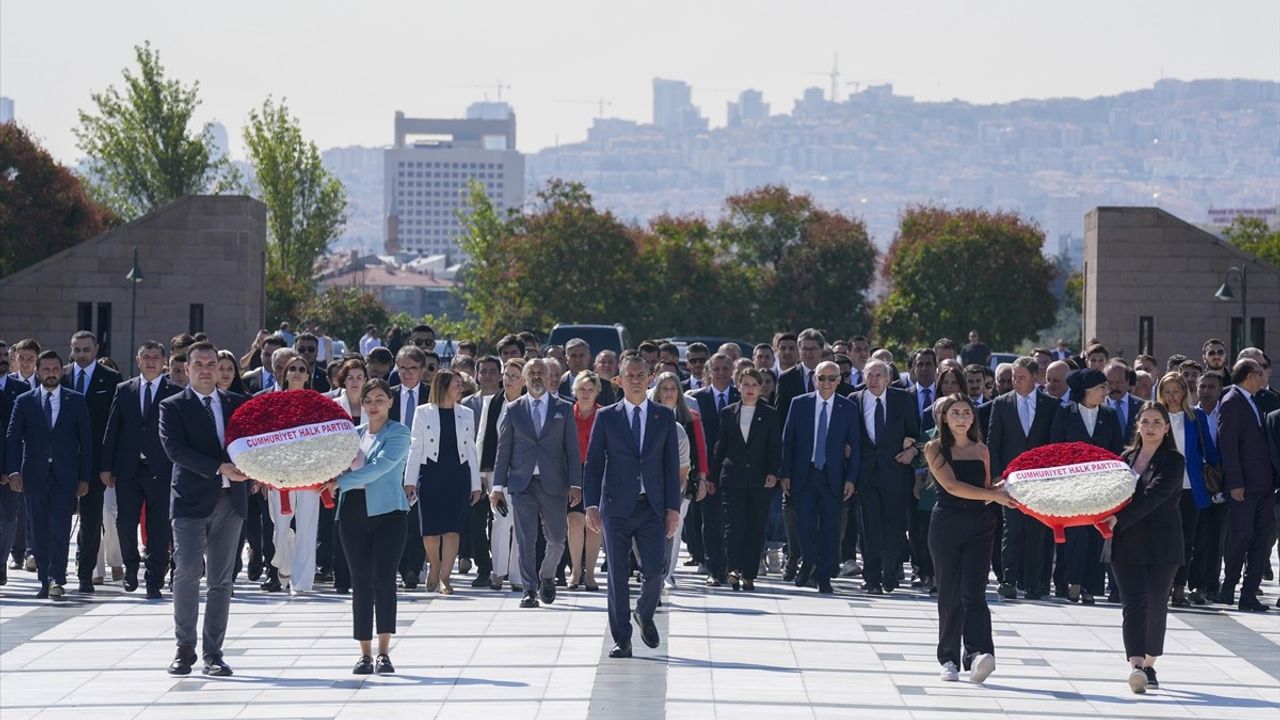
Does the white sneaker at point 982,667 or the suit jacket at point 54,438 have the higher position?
the suit jacket at point 54,438

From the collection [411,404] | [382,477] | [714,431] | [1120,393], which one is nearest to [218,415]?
[382,477]

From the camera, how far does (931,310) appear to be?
89.2m

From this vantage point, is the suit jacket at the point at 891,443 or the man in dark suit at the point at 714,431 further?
the man in dark suit at the point at 714,431

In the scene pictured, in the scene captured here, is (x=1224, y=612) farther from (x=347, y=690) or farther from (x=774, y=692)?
(x=347, y=690)

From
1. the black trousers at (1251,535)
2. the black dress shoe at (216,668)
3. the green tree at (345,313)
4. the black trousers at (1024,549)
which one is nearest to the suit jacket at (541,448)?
the black trousers at (1024,549)

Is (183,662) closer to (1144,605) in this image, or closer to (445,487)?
(445,487)

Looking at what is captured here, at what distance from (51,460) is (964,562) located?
7642 millimetres

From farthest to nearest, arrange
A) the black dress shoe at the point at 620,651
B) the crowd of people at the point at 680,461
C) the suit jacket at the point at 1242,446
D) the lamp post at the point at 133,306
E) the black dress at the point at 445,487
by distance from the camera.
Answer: the lamp post at the point at 133,306
the suit jacket at the point at 1242,446
the black dress at the point at 445,487
the crowd of people at the point at 680,461
the black dress shoe at the point at 620,651

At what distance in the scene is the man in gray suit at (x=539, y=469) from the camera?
1538 cm

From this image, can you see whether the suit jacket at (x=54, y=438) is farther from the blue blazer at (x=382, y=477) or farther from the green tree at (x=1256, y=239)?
the green tree at (x=1256, y=239)

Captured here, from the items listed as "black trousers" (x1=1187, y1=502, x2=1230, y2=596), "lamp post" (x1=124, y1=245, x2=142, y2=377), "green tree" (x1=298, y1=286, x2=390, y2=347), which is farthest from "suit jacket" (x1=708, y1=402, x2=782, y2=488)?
"green tree" (x1=298, y1=286, x2=390, y2=347)

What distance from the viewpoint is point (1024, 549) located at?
1648cm

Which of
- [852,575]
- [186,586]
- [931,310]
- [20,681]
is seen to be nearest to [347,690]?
[186,586]

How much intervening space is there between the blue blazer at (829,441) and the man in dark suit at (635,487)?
3750 millimetres
